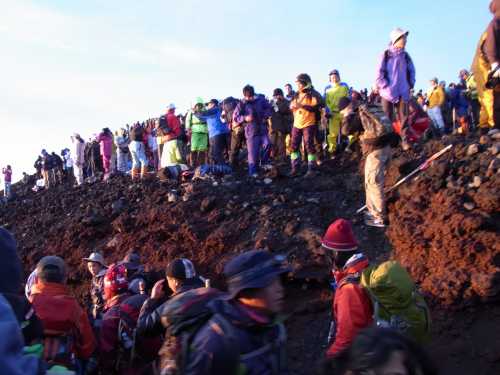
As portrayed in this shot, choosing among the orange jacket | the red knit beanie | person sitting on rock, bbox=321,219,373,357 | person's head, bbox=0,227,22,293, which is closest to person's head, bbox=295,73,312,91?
the red knit beanie

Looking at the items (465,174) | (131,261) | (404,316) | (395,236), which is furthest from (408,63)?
(404,316)

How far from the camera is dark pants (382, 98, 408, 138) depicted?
30.9ft

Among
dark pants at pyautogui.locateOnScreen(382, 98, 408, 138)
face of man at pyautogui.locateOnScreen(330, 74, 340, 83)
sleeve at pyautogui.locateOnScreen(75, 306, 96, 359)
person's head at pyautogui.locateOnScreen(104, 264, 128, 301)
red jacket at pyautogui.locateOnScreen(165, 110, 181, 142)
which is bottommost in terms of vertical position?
sleeve at pyautogui.locateOnScreen(75, 306, 96, 359)

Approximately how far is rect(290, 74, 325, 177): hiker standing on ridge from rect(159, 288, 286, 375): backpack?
7889 mm

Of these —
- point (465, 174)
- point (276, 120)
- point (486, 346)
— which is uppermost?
point (276, 120)

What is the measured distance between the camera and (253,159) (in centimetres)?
1123

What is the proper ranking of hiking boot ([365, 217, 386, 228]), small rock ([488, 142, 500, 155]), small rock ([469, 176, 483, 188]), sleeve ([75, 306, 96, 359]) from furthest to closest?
1. hiking boot ([365, 217, 386, 228])
2. small rock ([488, 142, 500, 155])
3. small rock ([469, 176, 483, 188])
4. sleeve ([75, 306, 96, 359])

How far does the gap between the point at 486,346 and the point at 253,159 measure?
6.72m

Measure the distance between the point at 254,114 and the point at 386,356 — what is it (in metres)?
9.11

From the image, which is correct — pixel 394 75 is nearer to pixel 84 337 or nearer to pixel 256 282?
pixel 84 337

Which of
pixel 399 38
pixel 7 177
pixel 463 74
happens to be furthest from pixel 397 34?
pixel 7 177

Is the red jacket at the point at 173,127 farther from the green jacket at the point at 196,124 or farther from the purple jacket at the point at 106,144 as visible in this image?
the purple jacket at the point at 106,144

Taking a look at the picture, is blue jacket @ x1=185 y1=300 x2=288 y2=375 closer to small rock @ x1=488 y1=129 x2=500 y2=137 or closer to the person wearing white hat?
the person wearing white hat

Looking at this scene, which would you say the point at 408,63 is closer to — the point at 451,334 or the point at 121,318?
the point at 451,334
